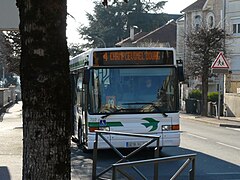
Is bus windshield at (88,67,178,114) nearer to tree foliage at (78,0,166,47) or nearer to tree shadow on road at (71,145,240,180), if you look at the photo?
tree shadow on road at (71,145,240,180)

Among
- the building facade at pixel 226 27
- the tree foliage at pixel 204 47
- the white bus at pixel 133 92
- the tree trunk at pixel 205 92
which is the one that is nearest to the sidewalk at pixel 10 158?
the white bus at pixel 133 92

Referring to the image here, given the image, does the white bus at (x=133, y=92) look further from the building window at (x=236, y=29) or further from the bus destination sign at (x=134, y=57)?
the building window at (x=236, y=29)

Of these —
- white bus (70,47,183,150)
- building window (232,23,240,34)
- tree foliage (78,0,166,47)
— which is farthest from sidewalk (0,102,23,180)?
tree foliage (78,0,166,47)

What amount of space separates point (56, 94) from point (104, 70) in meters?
9.13

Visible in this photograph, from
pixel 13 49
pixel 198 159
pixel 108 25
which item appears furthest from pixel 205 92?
pixel 108 25

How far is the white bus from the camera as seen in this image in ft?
41.8

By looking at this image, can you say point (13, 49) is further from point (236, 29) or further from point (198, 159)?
point (236, 29)

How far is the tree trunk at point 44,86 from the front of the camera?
3.65 m

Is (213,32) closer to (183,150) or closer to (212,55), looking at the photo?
(212,55)

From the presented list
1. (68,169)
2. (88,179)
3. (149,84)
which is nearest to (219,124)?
(149,84)

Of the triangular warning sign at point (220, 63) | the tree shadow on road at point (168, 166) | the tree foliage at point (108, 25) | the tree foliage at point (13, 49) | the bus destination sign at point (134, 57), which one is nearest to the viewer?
the tree shadow on road at point (168, 166)

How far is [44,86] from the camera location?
3.66 m

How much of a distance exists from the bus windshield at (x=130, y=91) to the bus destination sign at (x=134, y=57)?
0.60ft

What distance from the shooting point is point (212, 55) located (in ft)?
116
